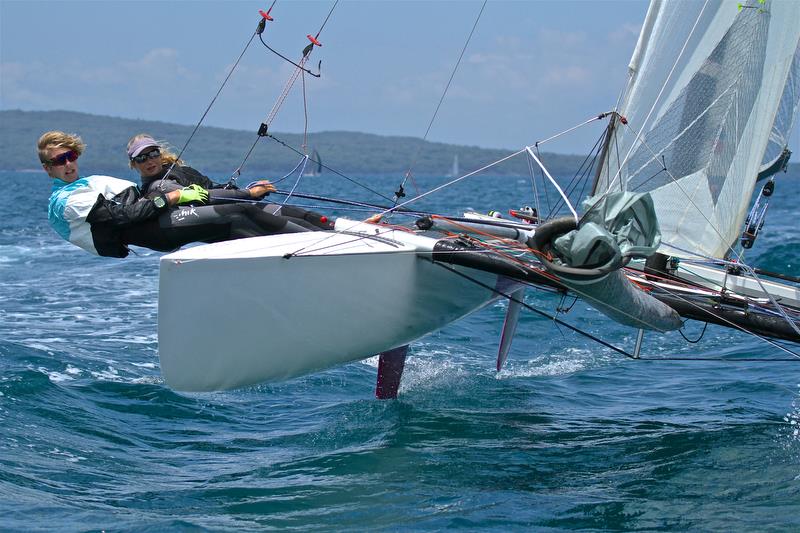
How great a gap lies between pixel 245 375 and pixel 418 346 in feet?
8.63

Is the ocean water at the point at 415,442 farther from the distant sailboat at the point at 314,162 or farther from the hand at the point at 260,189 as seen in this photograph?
the distant sailboat at the point at 314,162

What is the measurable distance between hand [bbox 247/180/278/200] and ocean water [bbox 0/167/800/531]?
0.80 meters

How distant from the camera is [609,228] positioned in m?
3.48

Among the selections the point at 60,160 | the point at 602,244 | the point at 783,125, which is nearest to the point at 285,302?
the point at 60,160

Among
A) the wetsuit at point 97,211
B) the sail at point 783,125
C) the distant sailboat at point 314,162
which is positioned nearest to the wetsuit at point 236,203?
the wetsuit at point 97,211

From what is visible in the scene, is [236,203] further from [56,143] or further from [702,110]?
[702,110]

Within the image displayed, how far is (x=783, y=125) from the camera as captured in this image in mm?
5504


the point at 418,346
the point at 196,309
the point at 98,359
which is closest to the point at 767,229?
the point at 418,346

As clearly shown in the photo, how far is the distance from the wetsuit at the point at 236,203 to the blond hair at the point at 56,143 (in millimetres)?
328

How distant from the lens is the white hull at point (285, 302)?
11.5 ft

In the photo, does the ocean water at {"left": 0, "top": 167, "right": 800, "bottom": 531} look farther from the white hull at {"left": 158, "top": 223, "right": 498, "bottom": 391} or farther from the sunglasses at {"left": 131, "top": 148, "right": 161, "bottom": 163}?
the sunglasses at {"left": 131, "top": 148, "right": 161, "bottom": 163}

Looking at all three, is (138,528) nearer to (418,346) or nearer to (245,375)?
(245,375)

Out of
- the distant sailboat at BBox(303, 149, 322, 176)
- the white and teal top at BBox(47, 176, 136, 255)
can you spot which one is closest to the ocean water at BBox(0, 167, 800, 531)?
the white and teal top at BBox(47, 176, 136, 255)

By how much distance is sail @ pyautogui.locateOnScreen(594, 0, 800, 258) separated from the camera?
514 cm
